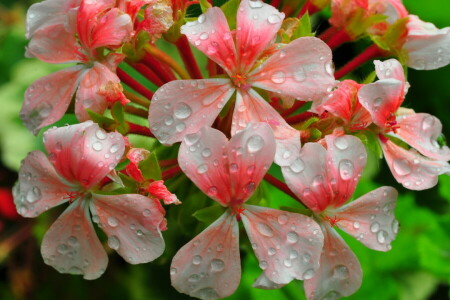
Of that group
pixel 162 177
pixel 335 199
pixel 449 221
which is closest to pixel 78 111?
pixel 162 177

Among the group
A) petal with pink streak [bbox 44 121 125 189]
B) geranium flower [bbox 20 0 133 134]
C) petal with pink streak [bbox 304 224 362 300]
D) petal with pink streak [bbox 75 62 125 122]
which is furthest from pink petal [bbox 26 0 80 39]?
petal with pink streak [bbox 304 224 362 300]

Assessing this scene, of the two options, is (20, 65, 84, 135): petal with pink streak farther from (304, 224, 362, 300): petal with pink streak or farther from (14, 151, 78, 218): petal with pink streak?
(304, 224, 362, 300): petal with pink streak

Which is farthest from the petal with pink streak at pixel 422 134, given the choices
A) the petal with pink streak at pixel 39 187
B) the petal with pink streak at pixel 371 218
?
the petal with pink streak at pixel 39 187

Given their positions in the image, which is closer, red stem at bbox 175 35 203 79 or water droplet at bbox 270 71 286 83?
water droplet at bbox 270 71 286 83

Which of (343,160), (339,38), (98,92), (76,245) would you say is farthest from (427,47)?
(76,245)

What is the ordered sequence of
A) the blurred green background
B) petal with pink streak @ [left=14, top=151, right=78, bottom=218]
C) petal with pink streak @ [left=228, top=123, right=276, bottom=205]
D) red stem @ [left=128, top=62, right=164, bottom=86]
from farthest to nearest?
the blurred green background, red stem @ [left=128, top=62, right=164, bottom=86], petal with pink streak @ [left=14, top=151, right=78, bottom=218], petal with pink streak @ [left=228, top=123, right=276, bottom=205]

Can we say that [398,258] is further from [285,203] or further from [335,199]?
[335,199]
